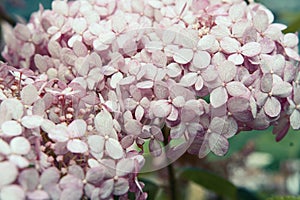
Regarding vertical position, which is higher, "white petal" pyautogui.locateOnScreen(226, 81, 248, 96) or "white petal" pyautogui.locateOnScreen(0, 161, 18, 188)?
"white petal" pyautogui.locateOnScreen(0, 161, 18, 188)

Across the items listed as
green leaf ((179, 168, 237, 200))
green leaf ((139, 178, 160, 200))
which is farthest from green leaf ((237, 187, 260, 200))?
green leaf ((139, 178, 160, 200))

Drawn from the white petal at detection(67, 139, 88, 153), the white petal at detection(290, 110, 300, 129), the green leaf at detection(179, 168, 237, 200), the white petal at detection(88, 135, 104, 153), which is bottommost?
the green leaf at detection(179, 168, 237, 200)

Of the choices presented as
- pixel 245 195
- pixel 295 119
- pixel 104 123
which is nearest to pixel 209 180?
pixel 245 195

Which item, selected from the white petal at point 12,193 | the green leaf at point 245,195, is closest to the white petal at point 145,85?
the white petal at point 12,193

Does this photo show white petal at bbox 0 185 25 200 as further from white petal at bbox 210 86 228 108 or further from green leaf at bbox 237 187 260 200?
green leaf at bbox 237 187 260 200

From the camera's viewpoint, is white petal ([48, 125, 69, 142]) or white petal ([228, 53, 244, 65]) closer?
white petal ([48, 125, 69, 142])

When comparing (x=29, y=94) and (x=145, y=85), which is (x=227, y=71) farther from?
(x=29, y=94)

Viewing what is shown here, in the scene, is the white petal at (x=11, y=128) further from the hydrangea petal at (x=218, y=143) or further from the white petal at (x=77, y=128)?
the hydrangea petal at (x=218, y=143)
